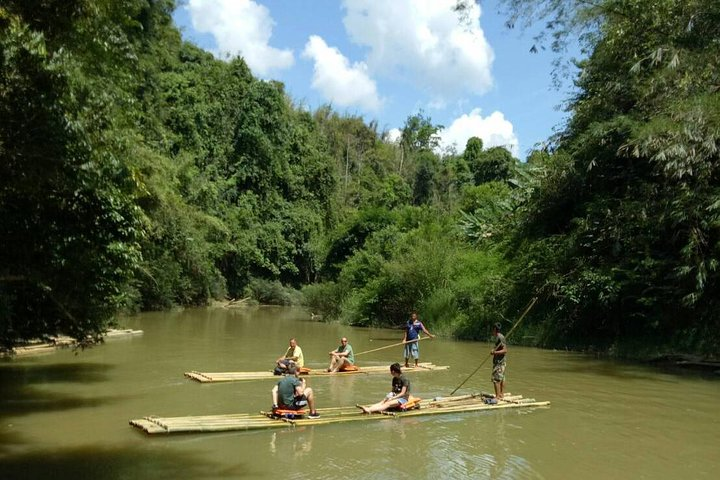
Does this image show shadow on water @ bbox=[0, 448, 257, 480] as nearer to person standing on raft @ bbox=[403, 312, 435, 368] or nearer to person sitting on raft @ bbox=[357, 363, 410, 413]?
person sitting on raft @ bbox=[357, 363, 410, 413]

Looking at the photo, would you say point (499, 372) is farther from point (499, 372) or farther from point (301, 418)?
point (301, 418)

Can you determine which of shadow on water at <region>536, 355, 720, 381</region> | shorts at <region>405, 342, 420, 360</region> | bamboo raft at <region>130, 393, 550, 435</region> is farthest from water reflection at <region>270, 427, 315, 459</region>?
shadow on water at <region>536, 355, 720, 381</region>

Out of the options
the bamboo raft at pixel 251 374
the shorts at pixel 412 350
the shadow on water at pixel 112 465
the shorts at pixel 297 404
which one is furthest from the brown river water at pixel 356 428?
the shorts at pixel 412 350

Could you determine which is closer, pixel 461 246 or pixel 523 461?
pixel 523 461

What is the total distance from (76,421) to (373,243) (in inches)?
1061

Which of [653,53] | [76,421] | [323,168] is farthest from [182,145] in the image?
[76,421]

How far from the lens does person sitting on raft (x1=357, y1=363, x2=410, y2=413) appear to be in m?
11.2

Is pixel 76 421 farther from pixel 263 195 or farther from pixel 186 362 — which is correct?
pixel 263 195

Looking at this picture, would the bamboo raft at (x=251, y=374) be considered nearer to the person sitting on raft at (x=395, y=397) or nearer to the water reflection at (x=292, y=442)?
the person sitting on raft at (x=395, y=397)

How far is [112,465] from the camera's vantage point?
821 centimetres

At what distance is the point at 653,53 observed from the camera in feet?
58.9

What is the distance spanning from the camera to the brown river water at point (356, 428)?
8445mm

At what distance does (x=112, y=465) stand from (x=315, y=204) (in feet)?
157

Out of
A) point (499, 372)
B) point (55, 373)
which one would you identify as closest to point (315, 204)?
point (55, 373)
